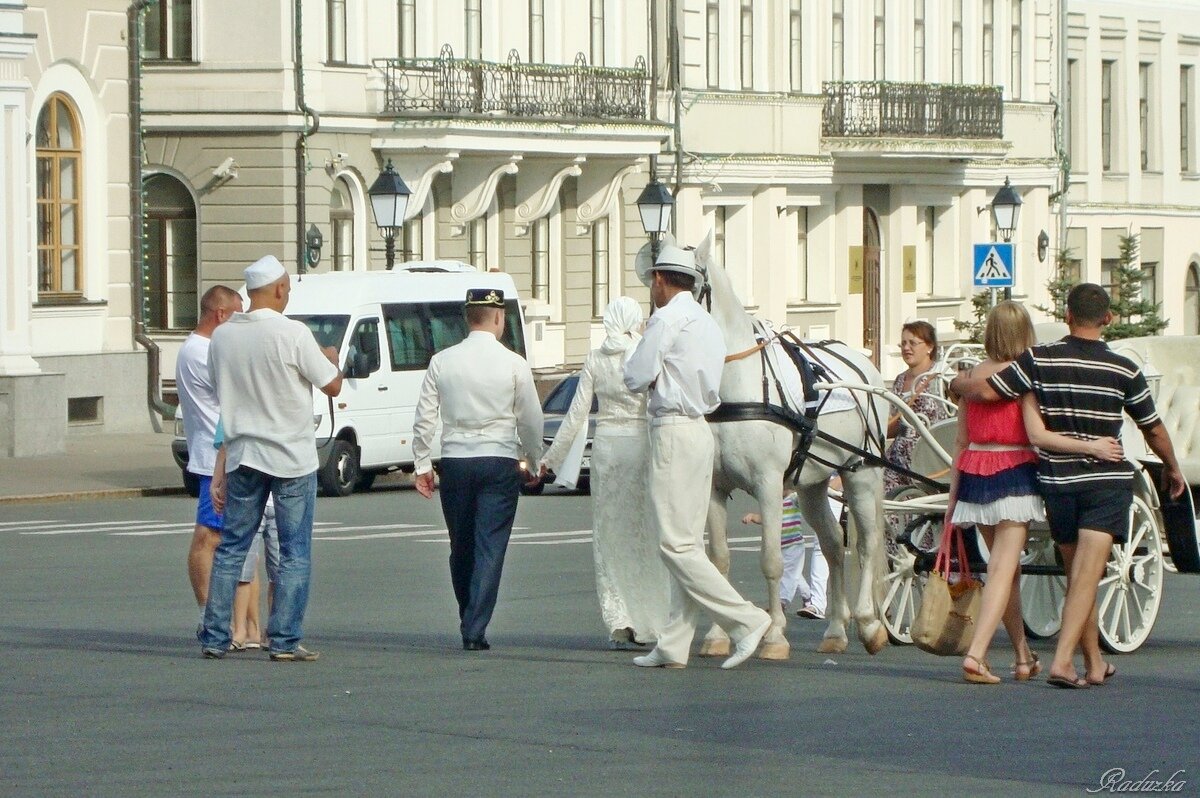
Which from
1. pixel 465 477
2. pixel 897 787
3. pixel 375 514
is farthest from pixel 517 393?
pixel 375 514

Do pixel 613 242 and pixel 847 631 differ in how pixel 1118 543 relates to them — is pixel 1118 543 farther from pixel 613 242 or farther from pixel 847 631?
pixel 613 242

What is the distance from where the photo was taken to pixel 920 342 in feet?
51.9

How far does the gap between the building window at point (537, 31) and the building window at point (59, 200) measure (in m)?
10.2

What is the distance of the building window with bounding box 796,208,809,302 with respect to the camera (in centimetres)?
5016

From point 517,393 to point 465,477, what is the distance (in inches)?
19.8

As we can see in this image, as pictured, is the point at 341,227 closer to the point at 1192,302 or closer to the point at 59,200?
the point at 59,200

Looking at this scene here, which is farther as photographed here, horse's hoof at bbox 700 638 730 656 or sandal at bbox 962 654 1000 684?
horse's hoof at bbox 700 638 730 656

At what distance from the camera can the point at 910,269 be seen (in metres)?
52.9

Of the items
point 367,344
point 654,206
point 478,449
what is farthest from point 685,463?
point 654,206

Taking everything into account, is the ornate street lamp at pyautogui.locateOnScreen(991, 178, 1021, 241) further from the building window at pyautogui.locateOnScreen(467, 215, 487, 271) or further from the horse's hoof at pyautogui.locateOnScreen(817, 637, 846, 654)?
the horse's hoof at pyautogui.locateOnScreen(817, 637, 846, 654)

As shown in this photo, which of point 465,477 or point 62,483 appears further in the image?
point 62,483

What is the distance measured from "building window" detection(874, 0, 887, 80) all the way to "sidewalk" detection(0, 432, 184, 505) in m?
22.2

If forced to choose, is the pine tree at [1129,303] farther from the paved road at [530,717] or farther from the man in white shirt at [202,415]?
the man in white shirt at [202,415]

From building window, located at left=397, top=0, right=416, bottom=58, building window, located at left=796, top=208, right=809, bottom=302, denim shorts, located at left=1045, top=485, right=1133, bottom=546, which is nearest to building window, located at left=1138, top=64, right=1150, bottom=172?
building window, located at left=796, top=208, right=809, bottom=302
